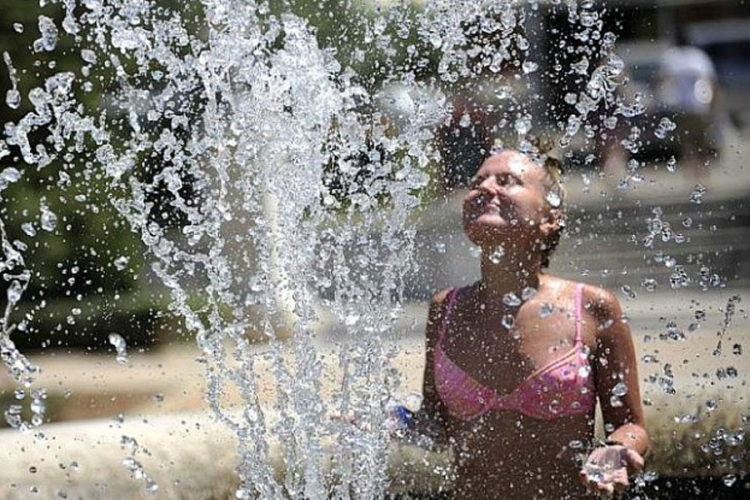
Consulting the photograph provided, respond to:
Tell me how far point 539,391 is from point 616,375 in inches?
5.7

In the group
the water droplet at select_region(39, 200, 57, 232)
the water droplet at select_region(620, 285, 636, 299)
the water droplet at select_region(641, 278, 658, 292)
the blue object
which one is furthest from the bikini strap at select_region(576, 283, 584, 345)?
the water droplet at select_region(641, 278, 658, 292)

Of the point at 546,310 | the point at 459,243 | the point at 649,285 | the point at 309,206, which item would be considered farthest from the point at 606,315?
the point at 649,285

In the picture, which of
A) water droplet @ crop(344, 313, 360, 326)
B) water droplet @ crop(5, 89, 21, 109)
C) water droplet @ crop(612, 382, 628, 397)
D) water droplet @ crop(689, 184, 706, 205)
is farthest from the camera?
water droplet @ crop(689, 184, 706, 205)

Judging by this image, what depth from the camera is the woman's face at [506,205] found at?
277 centimetres

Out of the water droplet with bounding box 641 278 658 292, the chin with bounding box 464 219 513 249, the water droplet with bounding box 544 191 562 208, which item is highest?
the water droplet with bounding box 544 191 562 208

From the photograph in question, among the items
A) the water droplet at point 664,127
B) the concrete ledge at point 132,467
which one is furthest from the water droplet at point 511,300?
the water droplet at point 664,127

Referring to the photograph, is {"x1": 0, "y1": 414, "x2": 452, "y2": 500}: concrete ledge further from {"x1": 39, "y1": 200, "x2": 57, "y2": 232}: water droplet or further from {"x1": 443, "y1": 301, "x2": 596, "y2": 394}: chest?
{"x1": 39, "y1": 200, "x2": 57, "y2": 232}: water droplet

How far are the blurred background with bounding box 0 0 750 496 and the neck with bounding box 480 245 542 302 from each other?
1.91 ft

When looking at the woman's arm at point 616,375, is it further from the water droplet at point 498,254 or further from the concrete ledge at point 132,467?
the concrete ledge at point 132,467

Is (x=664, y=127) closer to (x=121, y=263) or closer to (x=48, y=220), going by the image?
(x=121, y=263)

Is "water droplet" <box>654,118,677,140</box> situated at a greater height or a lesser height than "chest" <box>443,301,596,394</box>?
lesser

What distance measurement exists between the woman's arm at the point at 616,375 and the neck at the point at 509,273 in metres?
0.15

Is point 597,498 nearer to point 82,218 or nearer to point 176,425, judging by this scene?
point 176,425

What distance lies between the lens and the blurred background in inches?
197
